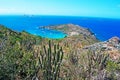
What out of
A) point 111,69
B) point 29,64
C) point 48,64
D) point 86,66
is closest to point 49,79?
point 48,64

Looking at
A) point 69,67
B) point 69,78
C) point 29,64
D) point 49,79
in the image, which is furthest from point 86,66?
point 49,79

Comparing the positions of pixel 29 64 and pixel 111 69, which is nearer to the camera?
pixel 29 64

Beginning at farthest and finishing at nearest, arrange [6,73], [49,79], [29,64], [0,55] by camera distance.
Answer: [29,64], [0,55], [6,73], [49,79]

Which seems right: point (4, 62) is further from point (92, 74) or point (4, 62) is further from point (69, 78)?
point (92, 74)

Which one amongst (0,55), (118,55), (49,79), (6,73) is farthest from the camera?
(118,55)

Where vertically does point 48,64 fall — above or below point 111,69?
above

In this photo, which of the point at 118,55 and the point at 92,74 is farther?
the point at 118,55

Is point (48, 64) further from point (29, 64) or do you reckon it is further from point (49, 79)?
point (29, 64)

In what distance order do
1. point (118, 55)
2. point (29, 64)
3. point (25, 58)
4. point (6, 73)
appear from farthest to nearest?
point (118, 55) < point (25, 58) < point (29, 64) < point (6, 73)

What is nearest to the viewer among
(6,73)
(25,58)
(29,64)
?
(6,73)
